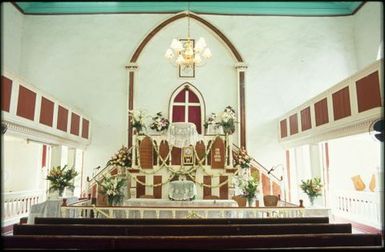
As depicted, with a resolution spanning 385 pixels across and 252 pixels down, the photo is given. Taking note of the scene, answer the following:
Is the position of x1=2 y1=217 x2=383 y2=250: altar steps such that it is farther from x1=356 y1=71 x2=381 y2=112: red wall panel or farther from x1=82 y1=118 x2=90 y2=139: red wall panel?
x1=82 y1=118 x2=90 y2=139: red wall panel

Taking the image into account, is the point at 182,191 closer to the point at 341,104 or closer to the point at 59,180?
the point at 59,180

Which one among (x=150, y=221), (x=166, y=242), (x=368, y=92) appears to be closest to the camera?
(x=166, y=242)

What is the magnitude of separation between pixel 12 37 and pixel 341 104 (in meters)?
10.6

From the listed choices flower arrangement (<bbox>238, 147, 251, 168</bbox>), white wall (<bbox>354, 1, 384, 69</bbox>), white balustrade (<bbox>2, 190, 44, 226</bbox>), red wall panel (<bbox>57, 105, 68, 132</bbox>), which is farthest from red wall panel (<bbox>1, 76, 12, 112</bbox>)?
white wall (<bbox>354, 1, 384, 69</bbox>)

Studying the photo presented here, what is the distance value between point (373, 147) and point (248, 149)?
4.08m

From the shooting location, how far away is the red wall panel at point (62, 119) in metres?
9.09

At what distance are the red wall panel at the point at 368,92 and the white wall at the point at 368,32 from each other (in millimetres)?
4851

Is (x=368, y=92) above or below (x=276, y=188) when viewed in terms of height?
above

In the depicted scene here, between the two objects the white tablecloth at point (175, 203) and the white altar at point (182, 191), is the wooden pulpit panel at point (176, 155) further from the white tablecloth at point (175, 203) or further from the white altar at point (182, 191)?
the white tablecloth at point (175, 203)

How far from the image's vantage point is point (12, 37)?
37.5 feet

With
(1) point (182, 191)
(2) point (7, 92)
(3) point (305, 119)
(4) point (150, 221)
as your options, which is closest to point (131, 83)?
(1) point (182, 191)

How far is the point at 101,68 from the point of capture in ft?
39.0

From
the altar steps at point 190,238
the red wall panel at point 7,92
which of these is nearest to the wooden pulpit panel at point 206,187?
the altar steps at point 190,238

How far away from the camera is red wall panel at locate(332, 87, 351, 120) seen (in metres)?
7.07
